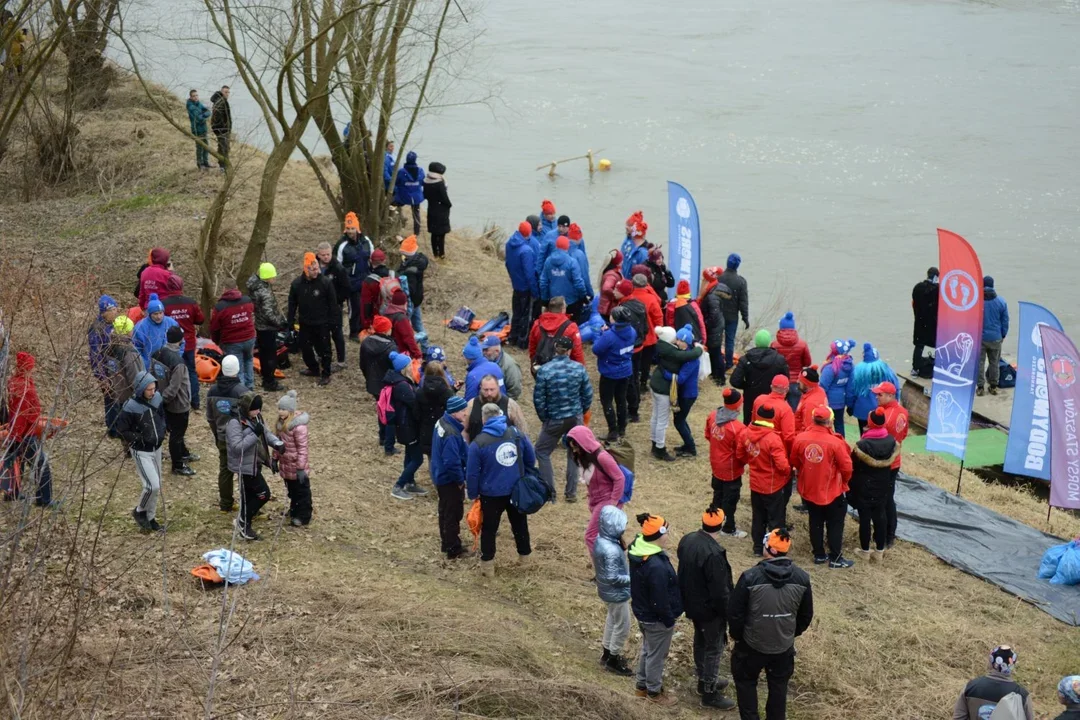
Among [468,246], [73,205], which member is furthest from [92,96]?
[468,246]

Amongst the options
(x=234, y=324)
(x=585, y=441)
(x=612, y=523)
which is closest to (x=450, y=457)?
(x=585, y=441)

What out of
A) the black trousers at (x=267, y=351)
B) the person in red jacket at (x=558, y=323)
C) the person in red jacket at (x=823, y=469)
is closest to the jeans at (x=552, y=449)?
the person in red jacket at (x=558, y=323)

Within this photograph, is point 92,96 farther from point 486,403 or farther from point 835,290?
point 486,403

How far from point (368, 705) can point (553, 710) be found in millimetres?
1234

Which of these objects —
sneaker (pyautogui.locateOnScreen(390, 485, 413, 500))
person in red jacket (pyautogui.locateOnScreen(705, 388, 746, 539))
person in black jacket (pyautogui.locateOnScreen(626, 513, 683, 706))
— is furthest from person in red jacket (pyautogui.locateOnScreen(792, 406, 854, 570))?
sneaker (pyautogui.locateOnScreen(390, 485, 413, 500))

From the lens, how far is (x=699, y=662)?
8266 millimetres

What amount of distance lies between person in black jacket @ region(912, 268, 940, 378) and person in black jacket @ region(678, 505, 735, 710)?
8.77 meters

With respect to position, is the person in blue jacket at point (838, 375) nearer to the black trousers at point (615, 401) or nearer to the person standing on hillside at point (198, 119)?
the black trousers at point (615, 401)

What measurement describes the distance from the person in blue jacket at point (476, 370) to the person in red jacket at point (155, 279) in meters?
3.58

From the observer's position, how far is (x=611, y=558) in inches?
315

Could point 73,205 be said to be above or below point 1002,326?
above

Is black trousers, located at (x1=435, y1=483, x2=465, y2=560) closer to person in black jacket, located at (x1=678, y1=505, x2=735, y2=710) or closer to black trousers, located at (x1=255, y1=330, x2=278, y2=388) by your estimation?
person in black jacket, located at (x1=678, y1=505, x2=735, y2=710)

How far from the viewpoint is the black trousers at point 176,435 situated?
10414 millimetres

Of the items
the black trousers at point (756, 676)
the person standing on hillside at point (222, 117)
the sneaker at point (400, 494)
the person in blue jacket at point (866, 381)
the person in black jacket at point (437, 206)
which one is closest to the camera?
the black trousers at point (756, 676)
